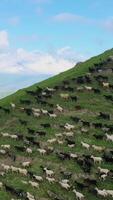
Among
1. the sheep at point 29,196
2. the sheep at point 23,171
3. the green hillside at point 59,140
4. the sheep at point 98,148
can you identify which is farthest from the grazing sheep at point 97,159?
the sheep at point 29,196

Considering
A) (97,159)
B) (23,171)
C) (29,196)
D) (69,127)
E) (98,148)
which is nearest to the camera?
(29,196)

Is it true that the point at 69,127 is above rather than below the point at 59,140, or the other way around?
above

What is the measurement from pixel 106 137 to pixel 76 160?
8.24 m

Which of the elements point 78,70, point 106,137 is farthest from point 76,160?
point 78,70

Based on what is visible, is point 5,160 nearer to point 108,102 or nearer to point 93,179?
point 93,179

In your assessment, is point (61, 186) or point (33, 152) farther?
point (33, 152)

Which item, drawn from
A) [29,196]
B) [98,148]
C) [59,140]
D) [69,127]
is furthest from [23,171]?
[69,127]

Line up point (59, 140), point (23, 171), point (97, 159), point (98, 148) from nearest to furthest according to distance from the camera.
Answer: point (23, 171), point (97, 159), point (98, 148), point (59, 140)

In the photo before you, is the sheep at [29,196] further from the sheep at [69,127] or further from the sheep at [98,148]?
the sheep at [69,127]

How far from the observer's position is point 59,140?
64.4 meters

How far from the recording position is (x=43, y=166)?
57062mm

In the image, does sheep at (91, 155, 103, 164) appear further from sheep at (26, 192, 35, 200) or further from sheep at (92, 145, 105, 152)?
sheep at (26, 192, 35, 200)

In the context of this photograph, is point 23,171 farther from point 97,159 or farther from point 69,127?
point 69,127

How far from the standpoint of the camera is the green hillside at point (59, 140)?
171ft
